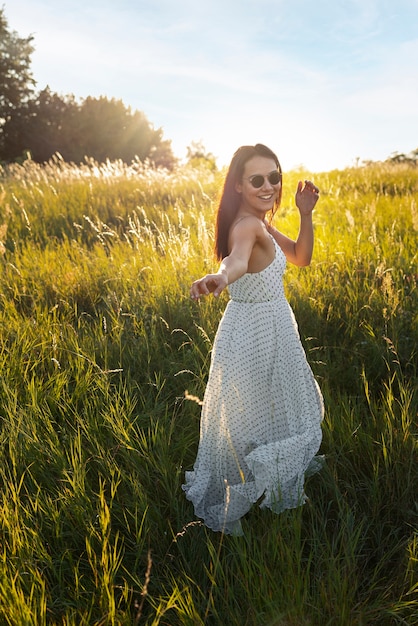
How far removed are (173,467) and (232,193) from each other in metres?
1.23

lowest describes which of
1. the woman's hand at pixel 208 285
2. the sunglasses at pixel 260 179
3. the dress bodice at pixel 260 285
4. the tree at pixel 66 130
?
the dress bodice at pixel 260 285

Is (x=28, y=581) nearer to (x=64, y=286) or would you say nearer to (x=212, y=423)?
(x=212, y=423)

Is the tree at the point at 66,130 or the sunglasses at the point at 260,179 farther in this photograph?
the tree at the point at 66,130

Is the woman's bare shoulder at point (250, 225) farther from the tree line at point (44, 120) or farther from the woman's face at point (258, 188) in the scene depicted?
the tree line at point (44, 120)

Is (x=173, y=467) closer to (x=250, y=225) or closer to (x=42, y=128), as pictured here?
(x=250, y=225)

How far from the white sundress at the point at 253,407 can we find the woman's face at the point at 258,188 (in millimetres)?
226

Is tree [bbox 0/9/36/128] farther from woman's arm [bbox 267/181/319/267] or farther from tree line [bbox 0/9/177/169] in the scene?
woman's arm [bbox 267/181/319/267]

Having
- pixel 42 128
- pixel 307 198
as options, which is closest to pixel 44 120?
pixel 42 128

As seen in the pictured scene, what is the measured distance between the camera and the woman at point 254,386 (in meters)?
2.29

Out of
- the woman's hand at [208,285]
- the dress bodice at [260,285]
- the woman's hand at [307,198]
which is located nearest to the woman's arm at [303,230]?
the woman's hand at [307,198]

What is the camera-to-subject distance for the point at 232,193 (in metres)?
2.43

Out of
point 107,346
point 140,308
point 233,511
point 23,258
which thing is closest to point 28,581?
point 233,511

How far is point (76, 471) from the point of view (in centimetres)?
221

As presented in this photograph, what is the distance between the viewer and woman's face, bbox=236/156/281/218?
2367 millimetres
